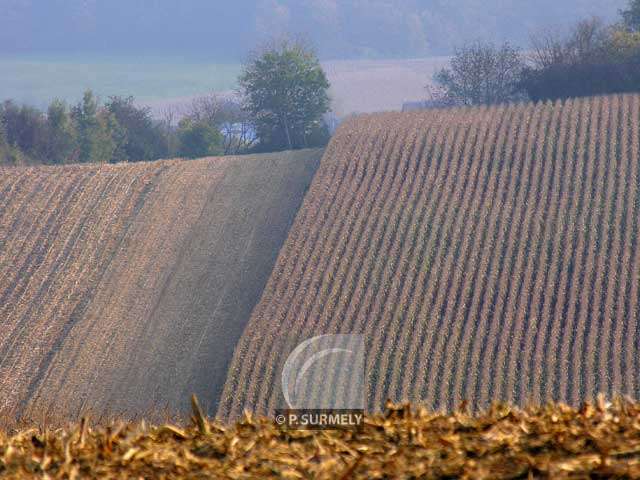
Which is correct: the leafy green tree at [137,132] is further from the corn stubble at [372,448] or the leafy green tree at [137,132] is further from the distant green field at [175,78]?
the corn stubble at [372,448]

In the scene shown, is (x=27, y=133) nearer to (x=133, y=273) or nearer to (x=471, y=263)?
(x=133, y=273)

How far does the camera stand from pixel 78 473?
4367mm

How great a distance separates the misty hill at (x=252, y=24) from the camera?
331 feet

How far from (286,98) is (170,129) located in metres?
8.09

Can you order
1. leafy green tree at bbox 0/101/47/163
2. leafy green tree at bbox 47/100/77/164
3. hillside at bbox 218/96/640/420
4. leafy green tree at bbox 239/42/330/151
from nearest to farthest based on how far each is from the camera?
hillside at bbox 218/96/640/420 → leafy green tree at bbox 0/101/47/163 → leafy green tree at bbox 47/100/77/164 → leafy green tree at bbox 239/42/330/151

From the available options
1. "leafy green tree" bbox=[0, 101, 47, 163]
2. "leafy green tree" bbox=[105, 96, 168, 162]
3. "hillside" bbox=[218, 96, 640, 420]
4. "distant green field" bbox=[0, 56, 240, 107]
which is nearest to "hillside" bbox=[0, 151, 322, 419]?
"hillside" bbox=[218, 96, 640, 420]

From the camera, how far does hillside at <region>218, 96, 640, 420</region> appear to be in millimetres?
15805

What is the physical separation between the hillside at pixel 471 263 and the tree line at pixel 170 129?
17.2 metres

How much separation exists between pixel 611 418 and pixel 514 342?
475 inches

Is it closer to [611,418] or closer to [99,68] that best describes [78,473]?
[611,418]

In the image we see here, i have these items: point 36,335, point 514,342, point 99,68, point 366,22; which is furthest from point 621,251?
point 366,22

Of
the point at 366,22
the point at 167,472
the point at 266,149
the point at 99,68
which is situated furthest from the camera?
the point at 366,22

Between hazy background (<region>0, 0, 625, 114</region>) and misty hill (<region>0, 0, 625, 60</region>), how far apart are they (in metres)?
0.13

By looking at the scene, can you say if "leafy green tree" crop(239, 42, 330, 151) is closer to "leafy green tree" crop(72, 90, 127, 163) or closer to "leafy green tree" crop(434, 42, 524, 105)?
"leafy green tree" crop(72, 90, 127, 163)
